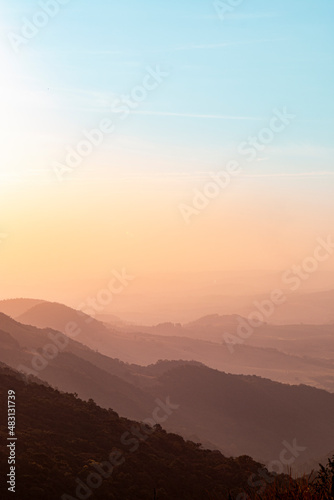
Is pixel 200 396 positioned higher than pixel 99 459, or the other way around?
pixel 200 396

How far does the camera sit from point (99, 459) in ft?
106

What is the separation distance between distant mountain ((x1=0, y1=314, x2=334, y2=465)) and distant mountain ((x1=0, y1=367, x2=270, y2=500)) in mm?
41985

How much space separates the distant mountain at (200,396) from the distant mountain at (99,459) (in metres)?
42.0

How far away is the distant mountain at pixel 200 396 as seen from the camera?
8875cm

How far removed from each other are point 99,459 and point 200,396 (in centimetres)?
7826

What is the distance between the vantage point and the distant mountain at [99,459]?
27.6 m

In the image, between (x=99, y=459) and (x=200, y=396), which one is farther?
(x=200, y=396)

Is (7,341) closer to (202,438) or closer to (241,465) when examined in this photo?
(202,438)

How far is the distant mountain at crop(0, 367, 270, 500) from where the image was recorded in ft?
90.7

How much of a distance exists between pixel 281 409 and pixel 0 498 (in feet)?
293

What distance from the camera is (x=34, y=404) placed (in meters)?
39.0

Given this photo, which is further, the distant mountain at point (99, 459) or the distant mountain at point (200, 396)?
the distant mountain at point (200, 396)

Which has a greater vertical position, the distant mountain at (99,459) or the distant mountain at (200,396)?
the distant mountain at (200,396)

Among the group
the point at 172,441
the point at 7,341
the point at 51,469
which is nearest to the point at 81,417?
the point at 172,441
